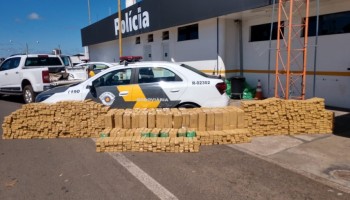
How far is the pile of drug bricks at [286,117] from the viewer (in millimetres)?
6410

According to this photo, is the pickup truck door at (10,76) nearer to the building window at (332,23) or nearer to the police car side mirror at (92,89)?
the police car side mirror at (92,89)

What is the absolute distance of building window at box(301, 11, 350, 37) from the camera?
348 inches

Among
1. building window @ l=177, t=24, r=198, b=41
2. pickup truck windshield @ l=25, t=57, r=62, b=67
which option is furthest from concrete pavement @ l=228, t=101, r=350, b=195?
pickup truck windshield @ l=25, t=57, r=62, b=67

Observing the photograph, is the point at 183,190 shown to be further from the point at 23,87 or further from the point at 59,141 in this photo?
the point at 23,87

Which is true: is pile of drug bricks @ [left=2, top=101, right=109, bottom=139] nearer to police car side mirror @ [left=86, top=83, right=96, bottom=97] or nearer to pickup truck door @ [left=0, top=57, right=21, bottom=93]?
police car side mirror @ [left=86, top=83, right=96, bottom=97]

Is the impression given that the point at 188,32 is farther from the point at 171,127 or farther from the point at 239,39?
the point at 171,127

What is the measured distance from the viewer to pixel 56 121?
668 centimetres

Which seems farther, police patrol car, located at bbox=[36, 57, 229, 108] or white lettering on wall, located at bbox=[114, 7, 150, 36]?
white lettering on wall, located at bbox=[114, 7, 150, 36]

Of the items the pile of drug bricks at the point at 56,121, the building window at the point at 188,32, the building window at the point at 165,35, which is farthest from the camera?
the building window at the point at 165,35

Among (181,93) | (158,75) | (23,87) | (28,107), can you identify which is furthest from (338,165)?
(23,87)

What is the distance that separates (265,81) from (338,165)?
7.10 meters

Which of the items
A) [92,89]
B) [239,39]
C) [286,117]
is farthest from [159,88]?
[239,39]

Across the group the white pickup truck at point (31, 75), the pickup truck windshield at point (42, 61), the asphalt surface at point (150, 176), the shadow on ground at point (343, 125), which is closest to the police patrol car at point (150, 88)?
the asphalt surface at point (150, 176)

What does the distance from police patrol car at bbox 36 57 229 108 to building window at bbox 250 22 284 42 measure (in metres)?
5.40
